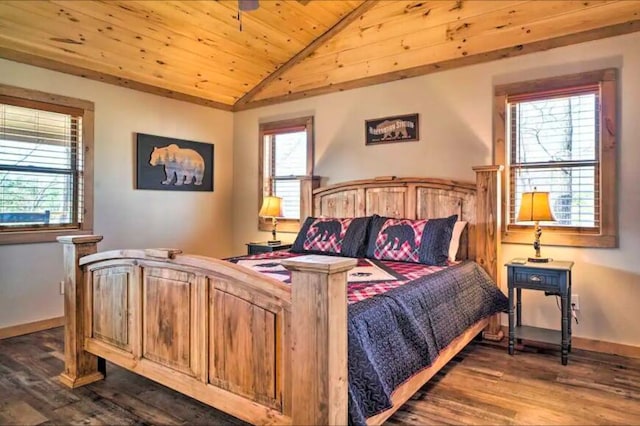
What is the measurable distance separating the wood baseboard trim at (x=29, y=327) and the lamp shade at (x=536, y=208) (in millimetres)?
4165

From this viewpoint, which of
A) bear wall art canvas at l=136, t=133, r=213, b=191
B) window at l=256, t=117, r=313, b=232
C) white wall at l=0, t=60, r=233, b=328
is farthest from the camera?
window at l=256, t=117, r=313, b=232

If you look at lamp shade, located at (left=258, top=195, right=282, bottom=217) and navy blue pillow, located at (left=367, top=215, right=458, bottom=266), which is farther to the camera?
lamp shade, located at (left=258, top=195, right=282, bottom=217)

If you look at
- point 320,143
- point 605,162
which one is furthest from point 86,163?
point 605,162

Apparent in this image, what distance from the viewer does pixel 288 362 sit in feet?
6.09

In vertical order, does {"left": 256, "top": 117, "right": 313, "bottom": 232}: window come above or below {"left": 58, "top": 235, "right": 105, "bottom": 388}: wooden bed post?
above

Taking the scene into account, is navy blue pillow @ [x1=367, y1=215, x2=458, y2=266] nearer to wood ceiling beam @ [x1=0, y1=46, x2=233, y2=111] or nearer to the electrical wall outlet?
the electrical wall outlet

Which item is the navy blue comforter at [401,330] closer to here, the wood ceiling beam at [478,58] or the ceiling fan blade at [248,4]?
the wood ceiling beam at [478,58]

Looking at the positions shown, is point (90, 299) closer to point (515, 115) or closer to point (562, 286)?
point (562, 286)

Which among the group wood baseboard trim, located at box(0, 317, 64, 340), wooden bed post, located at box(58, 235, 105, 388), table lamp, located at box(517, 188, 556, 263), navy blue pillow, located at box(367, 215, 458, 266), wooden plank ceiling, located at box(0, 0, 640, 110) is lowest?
wood baseboard trim, located at box(0, 317, 64, 340)

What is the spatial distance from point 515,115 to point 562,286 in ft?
4.91

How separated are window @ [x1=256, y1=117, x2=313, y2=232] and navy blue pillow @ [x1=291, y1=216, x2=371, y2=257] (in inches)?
37.8

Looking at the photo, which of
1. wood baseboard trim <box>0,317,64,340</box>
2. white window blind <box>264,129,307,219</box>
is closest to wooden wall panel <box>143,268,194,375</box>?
wood baseboard trim <box>0,317,64,340</box>

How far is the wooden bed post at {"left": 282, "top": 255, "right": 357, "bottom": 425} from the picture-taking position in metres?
1.67

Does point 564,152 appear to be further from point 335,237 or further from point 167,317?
point 167,317
